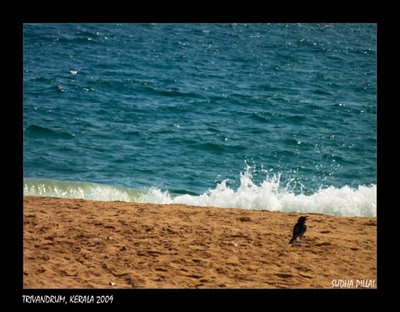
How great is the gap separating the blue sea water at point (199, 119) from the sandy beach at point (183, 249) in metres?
2.42

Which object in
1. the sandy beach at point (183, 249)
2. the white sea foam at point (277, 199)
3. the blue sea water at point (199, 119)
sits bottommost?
the sandy beach at point (183, 249)

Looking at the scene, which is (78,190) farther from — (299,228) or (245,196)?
(299,228)

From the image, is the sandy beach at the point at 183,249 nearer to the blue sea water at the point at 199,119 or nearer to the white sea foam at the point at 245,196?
the white sea foam at the point at 245,196

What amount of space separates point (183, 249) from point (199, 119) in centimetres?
1004

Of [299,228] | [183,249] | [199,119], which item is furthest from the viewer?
[199,119]

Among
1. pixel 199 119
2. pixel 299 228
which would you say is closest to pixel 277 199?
Result: pixel 299 228

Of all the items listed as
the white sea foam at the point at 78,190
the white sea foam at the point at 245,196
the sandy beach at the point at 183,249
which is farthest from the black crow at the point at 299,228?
the white sea foam at the point at 78,190

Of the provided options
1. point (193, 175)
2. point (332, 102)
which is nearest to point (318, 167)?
point (193, 175)

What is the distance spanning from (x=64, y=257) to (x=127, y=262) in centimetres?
93

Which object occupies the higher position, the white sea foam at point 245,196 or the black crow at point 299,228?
the white sea foam at point 245,196

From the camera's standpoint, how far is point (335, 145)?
15266 millimetres

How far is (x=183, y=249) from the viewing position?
7043 millimetres

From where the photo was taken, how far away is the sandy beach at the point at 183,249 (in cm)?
619

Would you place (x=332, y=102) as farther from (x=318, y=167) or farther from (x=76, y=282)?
(x=76, y=282)
